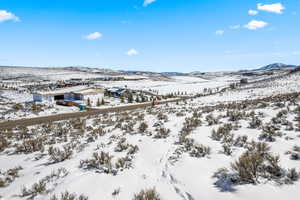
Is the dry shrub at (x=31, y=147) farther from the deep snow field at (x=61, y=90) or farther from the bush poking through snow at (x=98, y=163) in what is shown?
the deep snow field at (x=61, y=90)

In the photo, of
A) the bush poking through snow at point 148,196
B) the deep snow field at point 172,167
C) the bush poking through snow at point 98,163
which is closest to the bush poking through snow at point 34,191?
the deep snow field at point 172,167

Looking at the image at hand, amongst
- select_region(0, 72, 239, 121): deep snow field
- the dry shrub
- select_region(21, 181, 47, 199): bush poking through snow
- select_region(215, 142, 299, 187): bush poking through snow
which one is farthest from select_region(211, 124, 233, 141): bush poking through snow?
select_region(0, 72, 239, 121): deep snow field

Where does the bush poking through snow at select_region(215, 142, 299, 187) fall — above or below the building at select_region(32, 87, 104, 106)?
above

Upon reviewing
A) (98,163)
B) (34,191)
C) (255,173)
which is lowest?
(34,191)

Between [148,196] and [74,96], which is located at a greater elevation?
[148,196]

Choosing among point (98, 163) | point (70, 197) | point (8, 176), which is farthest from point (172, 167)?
point (8, 176)

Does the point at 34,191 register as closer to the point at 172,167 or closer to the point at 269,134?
the point at 172,167

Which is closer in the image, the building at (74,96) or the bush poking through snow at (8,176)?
the bush poking through snow at (8,176)

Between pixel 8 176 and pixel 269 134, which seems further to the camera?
pixel 269 134

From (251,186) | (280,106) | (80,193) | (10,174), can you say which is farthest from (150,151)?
(280,106)

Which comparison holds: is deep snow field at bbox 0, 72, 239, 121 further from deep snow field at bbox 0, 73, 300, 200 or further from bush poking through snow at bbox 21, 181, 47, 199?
bush poking through snow at bbox 21, 181, 47, 199

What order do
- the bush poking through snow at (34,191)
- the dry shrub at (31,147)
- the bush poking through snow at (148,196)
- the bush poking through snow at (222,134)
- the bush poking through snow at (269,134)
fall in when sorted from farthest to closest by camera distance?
the dry shrub at (31,147) < the bush poking through snow at (222,134) < the bush poking through snow at (269,134) < the bush poking through snow at (34,191) < the bush poking through snow at (148,196)

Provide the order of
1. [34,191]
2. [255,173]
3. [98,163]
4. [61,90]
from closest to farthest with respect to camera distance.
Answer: [255,173], [34,191], [98,163], [61,90]

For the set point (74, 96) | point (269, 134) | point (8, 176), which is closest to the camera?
point (8, 176)
